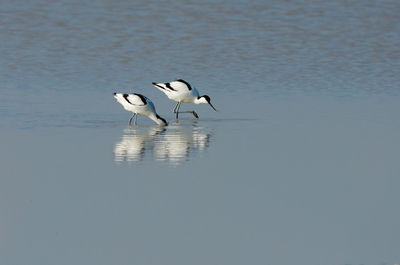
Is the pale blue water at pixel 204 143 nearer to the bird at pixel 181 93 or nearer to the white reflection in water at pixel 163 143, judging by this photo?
the white reflection in water at pixel 163 143

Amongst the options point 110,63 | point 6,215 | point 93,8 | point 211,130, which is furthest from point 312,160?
point 93,8

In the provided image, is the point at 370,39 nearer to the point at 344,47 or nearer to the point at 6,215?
the point at 344,47

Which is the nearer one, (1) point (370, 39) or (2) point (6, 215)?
(2) point (6, 215)

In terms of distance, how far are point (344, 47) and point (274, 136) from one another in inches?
499

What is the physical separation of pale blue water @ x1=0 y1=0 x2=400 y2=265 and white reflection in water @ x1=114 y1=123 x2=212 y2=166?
0.13 ft

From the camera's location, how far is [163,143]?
12.2 meters

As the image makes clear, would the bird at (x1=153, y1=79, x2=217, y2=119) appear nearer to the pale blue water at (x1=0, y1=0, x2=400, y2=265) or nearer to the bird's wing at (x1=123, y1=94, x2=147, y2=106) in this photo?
the pale blue water at (x1=0, y1=0, x2=400, y2=265)

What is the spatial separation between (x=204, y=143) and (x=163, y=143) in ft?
1.76

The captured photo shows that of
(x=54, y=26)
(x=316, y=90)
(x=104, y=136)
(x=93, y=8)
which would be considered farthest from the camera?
(x=93, y=8)

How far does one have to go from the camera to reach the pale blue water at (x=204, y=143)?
7195 mm

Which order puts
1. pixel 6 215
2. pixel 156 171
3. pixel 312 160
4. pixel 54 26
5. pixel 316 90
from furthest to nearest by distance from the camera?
1. pixel 54 26
2. pixel 316 90
3. pixel 312 160
4. pixel 156 171
5. pixel 6 215

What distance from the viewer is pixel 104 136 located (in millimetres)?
12641

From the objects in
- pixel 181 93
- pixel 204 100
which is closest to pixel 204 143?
pixel 204 100

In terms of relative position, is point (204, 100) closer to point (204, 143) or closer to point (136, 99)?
point (136, 99)
